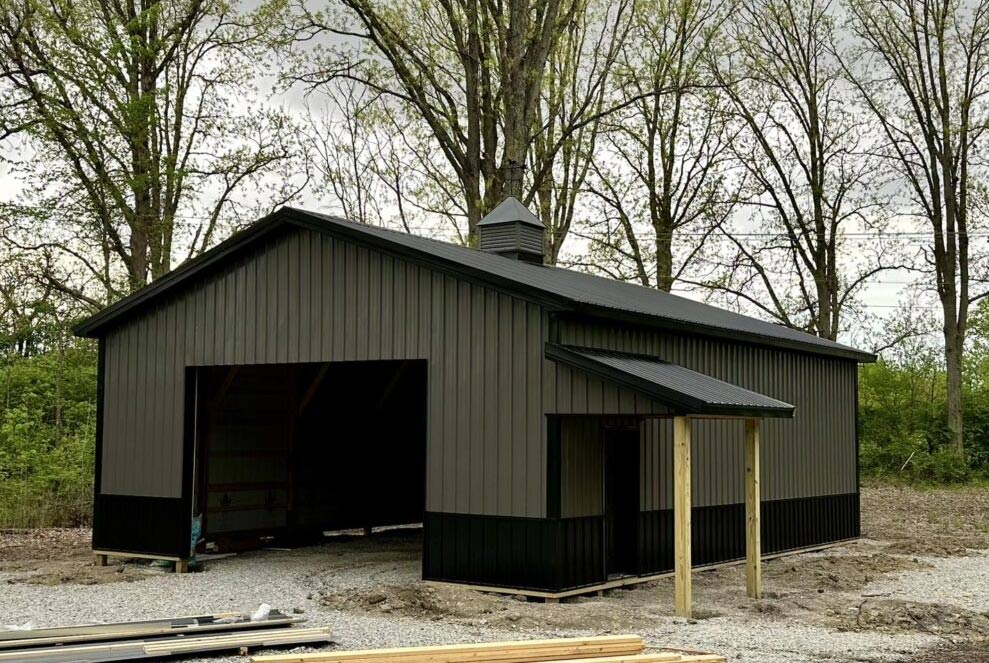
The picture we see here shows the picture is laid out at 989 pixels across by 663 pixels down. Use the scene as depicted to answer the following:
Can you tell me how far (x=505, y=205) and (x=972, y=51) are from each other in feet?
53.0

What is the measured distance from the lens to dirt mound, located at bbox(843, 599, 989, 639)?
8992mm

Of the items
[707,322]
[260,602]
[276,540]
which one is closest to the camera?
[260,602]

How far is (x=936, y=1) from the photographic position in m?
26.3

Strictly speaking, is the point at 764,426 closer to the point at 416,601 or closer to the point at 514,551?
the point at 514,551

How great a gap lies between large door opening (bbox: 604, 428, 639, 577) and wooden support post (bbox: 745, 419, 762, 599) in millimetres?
1281

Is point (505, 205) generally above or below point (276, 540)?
above

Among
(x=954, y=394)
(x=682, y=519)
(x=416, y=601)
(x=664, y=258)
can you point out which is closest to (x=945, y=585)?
(x=682, y=519)

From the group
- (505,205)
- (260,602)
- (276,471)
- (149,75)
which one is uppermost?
(149,75)

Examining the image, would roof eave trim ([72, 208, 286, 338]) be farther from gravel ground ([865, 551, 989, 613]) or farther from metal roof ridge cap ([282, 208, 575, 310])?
gravel ground ([865, 551, 989, 613])

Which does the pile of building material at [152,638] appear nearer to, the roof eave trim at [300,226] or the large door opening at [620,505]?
the roof eave trim at [300,226]

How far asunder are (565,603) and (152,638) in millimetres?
3756

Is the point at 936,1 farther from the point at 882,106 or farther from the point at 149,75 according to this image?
the point at 149,75

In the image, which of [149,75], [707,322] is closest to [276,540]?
[707,322]

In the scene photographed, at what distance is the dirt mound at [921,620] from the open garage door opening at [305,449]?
6316 mm
